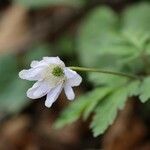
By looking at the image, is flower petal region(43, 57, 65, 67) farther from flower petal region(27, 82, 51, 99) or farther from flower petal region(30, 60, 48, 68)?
flower petal region(27, 82, 51, 99)

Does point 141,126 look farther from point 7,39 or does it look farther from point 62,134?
point 7,39

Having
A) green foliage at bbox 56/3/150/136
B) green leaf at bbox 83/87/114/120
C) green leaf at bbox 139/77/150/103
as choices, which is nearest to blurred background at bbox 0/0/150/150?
green foliage at bbox 56/3/150/136

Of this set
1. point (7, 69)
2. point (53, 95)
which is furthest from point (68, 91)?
point (7, 69)

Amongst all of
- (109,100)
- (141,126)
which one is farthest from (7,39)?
(109,100)

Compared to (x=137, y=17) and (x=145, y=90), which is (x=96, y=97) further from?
(x=137, y=17)

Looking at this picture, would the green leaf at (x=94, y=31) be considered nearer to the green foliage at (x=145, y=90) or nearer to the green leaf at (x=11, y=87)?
the green leaf at (x=11, y=87)

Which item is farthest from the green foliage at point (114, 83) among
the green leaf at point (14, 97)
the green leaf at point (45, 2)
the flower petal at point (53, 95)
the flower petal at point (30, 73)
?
the green leaf at point (45, 2)
